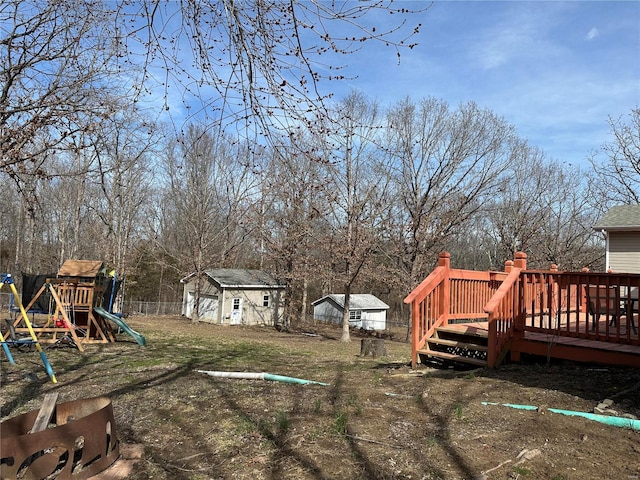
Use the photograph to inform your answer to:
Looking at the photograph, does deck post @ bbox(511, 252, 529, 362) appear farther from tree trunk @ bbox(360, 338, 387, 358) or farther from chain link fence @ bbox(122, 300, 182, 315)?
chain link fence @ bbox(122, 300, 182, 315)

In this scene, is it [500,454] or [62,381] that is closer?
[500,454]

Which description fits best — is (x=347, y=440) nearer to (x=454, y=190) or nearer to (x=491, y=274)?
(x=491, y=274)

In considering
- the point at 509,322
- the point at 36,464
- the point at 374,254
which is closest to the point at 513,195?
the point at 374,254

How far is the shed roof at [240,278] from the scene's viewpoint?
29.7 metres

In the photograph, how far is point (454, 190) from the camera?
25062 mm

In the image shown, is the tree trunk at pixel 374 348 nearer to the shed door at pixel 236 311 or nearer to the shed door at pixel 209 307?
the shed door at pixel 236 311

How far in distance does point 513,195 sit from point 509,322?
982 inches

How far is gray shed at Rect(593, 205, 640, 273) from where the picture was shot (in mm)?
15352

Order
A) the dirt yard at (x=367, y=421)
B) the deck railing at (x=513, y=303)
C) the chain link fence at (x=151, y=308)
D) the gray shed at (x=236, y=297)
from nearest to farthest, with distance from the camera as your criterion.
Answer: the dirt yard at (x=367, y=421), the deck railing at (x=513, y=303), the gray shed at (x=236, y=297), the chain link fence at (x=151, y=308)

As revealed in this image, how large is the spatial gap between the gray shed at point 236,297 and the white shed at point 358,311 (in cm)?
483

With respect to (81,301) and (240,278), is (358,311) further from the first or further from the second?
(81,301)

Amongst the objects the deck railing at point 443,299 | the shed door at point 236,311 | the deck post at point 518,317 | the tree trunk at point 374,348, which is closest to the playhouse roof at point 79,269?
the tree trunk at point 374,348

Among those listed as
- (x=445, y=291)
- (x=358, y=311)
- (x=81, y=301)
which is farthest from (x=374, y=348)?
(x=358, y=311)

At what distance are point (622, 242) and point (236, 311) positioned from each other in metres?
21.5
